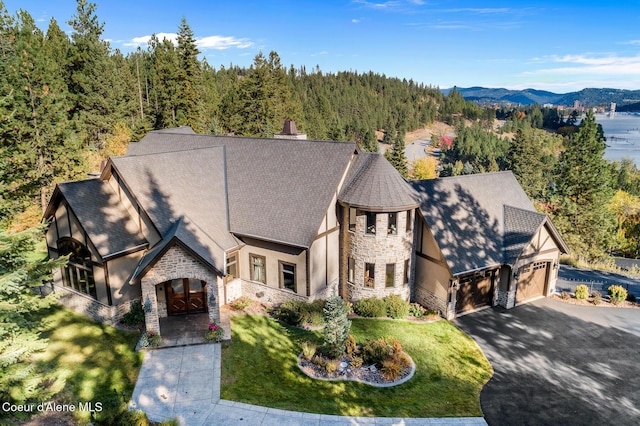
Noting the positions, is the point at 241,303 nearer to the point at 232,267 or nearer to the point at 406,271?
the point at 232,267

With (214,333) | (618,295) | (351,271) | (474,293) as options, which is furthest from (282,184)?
(618,295)

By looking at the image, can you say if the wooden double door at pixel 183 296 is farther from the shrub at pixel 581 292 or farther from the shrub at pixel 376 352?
the shrub at pixel 581 292

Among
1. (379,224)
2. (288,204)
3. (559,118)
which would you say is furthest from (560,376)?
(559,118)

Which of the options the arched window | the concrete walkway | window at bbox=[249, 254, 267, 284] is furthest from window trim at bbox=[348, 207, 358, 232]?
the arched window

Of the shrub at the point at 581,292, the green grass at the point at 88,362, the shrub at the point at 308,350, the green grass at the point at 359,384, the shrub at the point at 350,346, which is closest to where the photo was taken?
the green grass at the point at 88,362

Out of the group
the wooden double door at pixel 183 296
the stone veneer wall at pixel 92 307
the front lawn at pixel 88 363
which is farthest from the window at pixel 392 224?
the stone veneer wall at pixel 92 307

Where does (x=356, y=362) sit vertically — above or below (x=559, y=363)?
above
